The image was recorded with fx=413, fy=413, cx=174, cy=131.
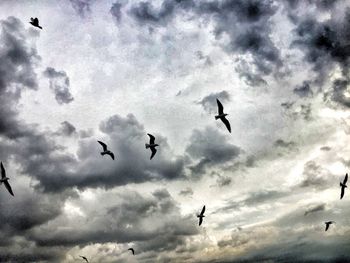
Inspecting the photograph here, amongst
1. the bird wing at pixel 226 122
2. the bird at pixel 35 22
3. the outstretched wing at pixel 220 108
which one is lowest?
the bird wing at pixel 226 122

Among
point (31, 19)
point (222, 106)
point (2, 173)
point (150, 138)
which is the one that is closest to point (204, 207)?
point (150, 138)

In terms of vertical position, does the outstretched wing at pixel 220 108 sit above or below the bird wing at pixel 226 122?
above

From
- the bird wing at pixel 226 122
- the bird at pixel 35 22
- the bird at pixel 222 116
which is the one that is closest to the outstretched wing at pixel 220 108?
the bird at pixel 222 116

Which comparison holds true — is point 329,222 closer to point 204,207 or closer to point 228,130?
point 204,207

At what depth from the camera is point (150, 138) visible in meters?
68.5

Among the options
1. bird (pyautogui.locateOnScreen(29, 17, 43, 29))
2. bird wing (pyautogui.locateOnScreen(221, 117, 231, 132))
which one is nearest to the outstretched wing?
bird wing (pyautogui.locateOnScreen(221, 117, 231, 132))

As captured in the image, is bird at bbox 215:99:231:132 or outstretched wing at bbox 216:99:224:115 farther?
bird at bbox 215:99:231:132

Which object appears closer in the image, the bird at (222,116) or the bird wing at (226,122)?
the bird at (222,116)

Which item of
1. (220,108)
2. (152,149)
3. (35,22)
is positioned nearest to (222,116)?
(220,108)

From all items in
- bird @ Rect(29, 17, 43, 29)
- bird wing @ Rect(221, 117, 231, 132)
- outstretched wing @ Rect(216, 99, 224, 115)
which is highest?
bird @ Rect(29, 17, 43, 29)

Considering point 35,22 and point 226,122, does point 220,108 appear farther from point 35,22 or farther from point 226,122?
point 35,22

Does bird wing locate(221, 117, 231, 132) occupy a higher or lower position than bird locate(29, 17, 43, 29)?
lower

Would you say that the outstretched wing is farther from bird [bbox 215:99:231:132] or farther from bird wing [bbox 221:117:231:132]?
bird wing [bbox 221:117:231:132]

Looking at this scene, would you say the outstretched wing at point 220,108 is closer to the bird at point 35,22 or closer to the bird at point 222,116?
the bird at point 222,116
